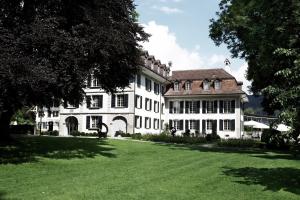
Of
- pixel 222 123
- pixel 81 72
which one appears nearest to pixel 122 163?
pixel 81 72

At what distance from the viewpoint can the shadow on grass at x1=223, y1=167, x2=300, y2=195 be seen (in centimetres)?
1327

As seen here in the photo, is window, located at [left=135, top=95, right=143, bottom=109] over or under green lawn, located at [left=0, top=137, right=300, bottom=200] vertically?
over

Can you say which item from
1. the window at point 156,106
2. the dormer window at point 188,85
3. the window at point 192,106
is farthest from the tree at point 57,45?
the dormer window at point 188,85

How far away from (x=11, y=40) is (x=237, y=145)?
2484cm

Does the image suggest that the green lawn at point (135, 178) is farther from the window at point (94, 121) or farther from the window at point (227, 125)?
the window at point (227, 125)

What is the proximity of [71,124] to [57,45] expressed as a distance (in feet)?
131

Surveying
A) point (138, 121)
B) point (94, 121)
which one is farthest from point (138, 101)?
point (94, 121)

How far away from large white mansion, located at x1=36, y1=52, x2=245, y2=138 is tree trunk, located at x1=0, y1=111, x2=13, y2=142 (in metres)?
27.3

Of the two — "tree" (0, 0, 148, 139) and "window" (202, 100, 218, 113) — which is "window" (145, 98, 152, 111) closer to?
"window" (202, 100, 218, 113)

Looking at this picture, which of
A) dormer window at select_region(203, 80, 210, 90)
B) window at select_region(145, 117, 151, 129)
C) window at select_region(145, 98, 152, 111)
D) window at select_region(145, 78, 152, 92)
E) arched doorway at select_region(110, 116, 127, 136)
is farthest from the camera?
dormer window at select_region(203, 80, 210, 90)

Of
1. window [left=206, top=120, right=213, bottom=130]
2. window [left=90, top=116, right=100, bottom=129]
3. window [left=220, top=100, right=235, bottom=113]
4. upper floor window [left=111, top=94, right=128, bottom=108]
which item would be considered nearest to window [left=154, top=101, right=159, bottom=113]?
window [left=206, top=120, right=213, bottom=130]

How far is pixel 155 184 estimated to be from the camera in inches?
512

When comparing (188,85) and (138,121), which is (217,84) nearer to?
(188,85)

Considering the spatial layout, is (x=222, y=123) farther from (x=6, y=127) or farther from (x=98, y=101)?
(x=6, y=127)
